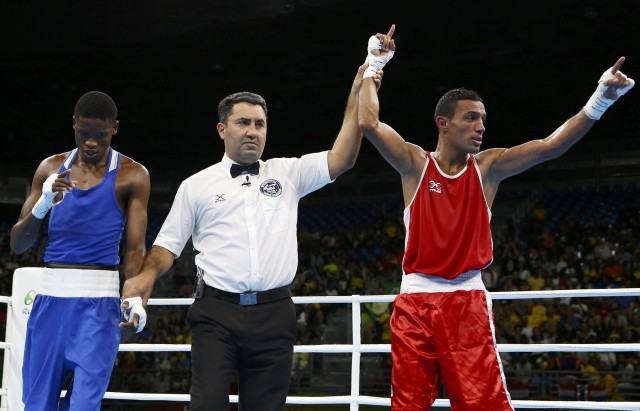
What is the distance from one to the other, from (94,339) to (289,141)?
14706 mm

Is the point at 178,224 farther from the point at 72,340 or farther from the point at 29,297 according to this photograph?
the point at 29,297

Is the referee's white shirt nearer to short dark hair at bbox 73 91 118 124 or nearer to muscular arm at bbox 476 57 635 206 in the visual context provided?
short dark hair at bbox 73 91 118 124

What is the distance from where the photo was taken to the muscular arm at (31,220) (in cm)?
346

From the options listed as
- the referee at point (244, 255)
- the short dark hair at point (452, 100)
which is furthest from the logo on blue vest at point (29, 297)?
the short dark hair at point (452, 100)

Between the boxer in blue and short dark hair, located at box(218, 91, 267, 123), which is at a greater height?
short dark hair, located at box(218, 91, 267, 123)

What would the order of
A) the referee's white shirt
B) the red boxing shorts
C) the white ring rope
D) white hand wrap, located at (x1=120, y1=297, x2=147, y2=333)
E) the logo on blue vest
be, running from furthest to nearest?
the logo on blue vest → the white ring rope → the red boxing shorts → the referee's white shirt → white hand wrap, located at (x1=120, y1=297, x2=147, y2=333)

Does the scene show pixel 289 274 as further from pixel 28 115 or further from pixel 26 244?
pixel 28 115

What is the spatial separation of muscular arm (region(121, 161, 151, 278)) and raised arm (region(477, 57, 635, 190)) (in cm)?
157

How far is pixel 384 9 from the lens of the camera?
11.9 metres

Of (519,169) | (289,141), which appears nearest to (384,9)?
(289,141)

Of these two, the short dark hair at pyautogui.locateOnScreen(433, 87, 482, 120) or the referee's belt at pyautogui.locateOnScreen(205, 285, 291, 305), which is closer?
the referee's belt at pyautogui.locateOnScreen(205, 285, 291, 305)

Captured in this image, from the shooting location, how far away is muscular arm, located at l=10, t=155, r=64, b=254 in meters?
3.46

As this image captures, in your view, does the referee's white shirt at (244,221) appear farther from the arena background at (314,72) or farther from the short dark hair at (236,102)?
the arena background at (314,72)

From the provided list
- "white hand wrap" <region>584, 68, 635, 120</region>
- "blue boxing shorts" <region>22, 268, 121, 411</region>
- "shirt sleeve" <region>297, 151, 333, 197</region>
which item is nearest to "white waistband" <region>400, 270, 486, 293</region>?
"shirt sleeve" <region>297, 151, 333, 197</region>
